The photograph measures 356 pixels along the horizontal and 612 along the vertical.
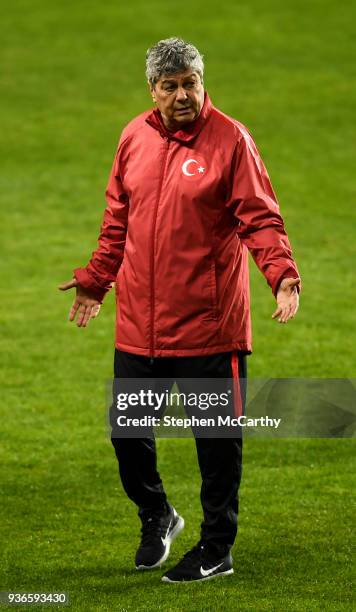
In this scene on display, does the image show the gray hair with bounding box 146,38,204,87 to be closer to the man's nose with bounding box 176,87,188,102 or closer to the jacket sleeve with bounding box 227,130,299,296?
the man's nose with bounding box 176,87,188,102

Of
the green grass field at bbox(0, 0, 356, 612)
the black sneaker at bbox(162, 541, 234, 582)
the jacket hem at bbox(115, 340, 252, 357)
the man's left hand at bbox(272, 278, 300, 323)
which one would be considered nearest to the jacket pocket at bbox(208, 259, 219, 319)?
the jacket hem at bbox(115, 340, 252, 357)

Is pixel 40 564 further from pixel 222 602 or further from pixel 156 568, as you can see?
pixel 222 602

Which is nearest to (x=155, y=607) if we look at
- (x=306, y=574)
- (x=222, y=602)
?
(x=222, y=602)

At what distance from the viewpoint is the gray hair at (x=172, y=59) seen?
5465 mm

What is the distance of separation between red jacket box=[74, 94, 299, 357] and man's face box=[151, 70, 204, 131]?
0.19ft

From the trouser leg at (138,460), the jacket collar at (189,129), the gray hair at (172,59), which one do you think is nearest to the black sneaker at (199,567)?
the trouser leg at (138,460)

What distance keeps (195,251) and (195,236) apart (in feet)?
0.20

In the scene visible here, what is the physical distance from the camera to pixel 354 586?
5.67m

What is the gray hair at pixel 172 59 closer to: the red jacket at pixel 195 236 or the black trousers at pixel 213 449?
the red jacket at pixel 195 236

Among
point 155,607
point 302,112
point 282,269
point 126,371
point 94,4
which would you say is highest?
point 94,4

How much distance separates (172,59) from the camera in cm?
546

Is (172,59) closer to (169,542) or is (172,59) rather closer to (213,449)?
(213,449)

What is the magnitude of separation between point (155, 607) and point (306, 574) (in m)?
0.75

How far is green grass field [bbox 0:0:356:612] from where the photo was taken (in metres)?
6.05
